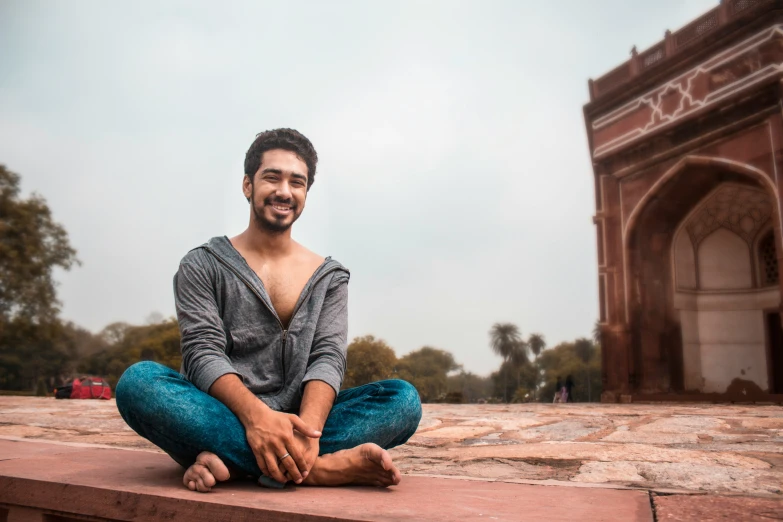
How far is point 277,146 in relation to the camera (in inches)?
83.8

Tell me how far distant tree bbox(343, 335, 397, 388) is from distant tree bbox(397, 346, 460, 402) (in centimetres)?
1092

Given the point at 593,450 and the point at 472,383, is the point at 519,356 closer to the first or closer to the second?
the point at 472,383

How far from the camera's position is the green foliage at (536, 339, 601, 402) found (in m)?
46.0

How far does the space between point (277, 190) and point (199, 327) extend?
0.55 metres

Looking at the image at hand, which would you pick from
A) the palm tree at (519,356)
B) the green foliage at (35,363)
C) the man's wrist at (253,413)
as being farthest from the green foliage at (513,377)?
the man's wrist at (253,413)

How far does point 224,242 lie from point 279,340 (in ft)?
1.39

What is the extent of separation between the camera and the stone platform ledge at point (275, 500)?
51.8 inches

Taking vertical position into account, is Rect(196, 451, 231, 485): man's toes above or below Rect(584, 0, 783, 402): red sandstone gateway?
below

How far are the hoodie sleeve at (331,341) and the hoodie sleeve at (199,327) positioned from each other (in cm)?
26

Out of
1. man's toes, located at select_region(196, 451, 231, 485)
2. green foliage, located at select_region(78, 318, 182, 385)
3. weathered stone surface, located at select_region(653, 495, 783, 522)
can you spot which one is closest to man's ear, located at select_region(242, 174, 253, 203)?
man's toes, located at select_region(196, 451, 231, 485)

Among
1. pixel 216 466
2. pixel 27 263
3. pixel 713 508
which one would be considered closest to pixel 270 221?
pixel 216 466

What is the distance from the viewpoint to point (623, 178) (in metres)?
12.8

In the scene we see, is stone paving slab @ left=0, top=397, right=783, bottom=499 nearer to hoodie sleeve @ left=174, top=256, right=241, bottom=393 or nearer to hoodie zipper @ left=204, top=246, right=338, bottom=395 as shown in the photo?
hoodie zipper @ left=204, top=246, right=338, bottom=395

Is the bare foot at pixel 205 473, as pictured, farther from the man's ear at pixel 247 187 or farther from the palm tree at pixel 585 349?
the palm tree at pixel 585 349
